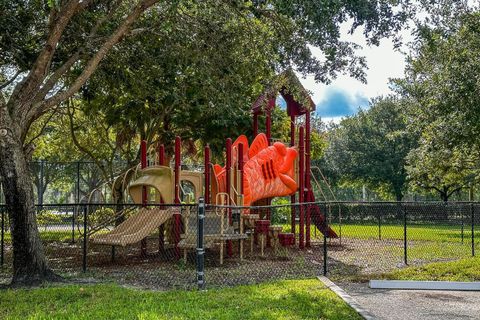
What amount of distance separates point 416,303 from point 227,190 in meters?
6.26

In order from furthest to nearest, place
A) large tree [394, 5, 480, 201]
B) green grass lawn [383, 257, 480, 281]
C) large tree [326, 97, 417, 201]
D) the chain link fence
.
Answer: large tree [326, 97, 417, 201] < large tree [394, 5, 480, 201] < the chain link fence < green grass lawn [383, 257, 480, 281]

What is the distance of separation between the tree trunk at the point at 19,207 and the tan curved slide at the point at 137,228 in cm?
247

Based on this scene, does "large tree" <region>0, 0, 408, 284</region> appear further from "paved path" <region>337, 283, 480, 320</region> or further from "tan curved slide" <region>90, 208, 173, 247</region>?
"paved path" <region>337, 283, 480, 320</region>

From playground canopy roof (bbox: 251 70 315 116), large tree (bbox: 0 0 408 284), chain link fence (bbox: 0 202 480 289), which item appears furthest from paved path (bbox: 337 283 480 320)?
playground canopy roof (bbox: 251 70 315 116)

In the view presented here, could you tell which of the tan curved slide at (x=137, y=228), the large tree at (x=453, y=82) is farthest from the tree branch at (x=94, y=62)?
the large tree at (x=453, y=82)

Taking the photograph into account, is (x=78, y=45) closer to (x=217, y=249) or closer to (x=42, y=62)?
(x=42, y=62)

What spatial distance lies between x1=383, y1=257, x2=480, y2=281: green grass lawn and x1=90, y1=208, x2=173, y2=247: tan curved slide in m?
4.92

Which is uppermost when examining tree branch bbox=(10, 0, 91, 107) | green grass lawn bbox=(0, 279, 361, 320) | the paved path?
tree branch bbox=(10, 0, 91, 107)

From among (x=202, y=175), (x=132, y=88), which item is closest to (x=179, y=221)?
(x=202, y=175)

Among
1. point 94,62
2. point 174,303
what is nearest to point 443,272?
point 174,303

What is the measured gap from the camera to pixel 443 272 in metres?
10.6

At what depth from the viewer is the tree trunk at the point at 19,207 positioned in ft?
29.4

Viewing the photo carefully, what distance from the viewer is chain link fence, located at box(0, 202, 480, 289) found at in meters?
10.3

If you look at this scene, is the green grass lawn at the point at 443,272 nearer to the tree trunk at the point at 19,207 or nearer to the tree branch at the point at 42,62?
the tree trunk at the point at 19,207
